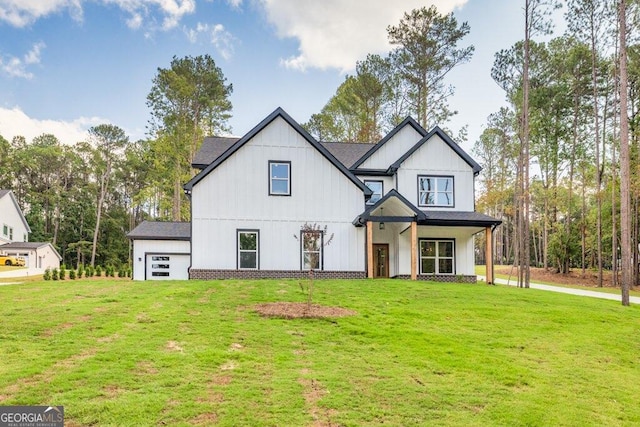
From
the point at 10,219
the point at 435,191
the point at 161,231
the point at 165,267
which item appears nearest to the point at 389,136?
the point at 435,191

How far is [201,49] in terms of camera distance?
96.7 ft

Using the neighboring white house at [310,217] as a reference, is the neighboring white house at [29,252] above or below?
below

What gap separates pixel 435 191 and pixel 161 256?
14302 millimetres

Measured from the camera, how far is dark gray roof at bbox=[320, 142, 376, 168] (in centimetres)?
2133

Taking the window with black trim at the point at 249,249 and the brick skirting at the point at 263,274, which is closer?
the brick skirting at the point at 263,274

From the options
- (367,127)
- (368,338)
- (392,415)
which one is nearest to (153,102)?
(367,127)

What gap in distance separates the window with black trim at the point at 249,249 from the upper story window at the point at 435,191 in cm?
834

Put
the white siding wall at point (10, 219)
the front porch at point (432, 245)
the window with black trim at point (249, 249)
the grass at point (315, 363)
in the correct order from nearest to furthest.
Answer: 1. the grass at point (315, 363)
2. the window with black trim at point (249, 249)
3. the front porch at point (432, 245)
4. the white siding wall at point (10, 219)

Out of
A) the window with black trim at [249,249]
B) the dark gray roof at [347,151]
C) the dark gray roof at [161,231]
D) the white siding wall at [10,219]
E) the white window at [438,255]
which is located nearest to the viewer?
the window with black trim at [249,249]

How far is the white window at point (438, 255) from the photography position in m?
19.5

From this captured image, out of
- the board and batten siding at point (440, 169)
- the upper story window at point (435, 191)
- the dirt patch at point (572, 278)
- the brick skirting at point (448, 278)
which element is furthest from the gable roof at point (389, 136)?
the dirt patch at point (572, 278)

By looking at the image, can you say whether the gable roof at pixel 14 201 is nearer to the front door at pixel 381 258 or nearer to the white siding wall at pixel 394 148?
the white siding wall at pixel 394 148

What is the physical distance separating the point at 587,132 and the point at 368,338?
3165 centimetres

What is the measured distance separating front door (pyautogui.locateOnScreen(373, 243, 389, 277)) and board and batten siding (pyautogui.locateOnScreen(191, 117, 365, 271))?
5.47ft
